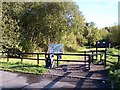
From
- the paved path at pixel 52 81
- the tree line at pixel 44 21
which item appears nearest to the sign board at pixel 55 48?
the paved path at pixel 52 81

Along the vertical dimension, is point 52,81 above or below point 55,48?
below

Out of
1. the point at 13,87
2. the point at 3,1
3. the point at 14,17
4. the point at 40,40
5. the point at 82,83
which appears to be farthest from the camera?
the point at 40,40

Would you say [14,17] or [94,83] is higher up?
[14,17]

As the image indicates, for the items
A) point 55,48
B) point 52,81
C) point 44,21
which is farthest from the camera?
point 44,21

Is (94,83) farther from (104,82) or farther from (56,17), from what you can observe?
(56,17)

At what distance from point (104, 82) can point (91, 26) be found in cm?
4696

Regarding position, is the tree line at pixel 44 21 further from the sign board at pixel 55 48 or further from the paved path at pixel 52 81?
the paved path at pixel 52 81

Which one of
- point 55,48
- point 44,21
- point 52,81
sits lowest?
point 52,81

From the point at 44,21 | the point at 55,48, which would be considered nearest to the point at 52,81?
the point at 55,48

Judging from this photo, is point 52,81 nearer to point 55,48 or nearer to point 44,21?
point 55,48

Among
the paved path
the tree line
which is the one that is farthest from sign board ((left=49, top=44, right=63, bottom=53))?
the tree line

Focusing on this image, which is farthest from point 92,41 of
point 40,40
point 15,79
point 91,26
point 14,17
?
point 15,79

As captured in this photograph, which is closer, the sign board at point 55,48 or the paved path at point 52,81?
the paved path at point 52,81

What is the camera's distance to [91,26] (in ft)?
179
